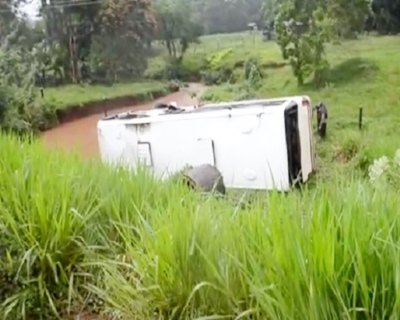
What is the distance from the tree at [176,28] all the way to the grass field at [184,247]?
686 cm

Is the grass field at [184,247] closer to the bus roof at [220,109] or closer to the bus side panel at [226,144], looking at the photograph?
the bus side panel at [226,144]

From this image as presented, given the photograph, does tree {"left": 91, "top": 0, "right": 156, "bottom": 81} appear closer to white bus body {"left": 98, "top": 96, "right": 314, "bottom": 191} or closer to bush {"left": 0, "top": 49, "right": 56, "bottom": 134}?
bush {"left": 0, "top": 49, "right": 56, "bottom": 134}

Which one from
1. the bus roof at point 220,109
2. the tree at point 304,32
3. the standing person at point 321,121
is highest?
the tree at point 304,32

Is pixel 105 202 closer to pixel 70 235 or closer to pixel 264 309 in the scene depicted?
pixel 70 235

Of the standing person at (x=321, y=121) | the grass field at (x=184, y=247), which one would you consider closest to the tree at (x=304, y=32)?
the standing person at (x=321, y=121)

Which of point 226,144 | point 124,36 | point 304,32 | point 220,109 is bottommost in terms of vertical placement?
point 226,144

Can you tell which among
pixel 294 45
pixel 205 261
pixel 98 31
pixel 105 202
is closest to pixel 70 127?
pixel 98 31

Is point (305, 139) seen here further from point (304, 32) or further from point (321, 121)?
point (304, 32)

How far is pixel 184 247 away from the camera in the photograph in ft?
3.38

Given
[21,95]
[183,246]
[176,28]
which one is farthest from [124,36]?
[183,246]

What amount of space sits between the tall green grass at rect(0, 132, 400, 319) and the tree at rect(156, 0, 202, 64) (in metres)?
7.02

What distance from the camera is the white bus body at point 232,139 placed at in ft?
15.6

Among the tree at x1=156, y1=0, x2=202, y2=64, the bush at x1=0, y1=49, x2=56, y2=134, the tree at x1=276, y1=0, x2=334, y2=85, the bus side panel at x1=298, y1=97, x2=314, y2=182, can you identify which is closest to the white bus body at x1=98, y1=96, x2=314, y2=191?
the bus side panel at x1=298, y1=97, x2=314, y2=182

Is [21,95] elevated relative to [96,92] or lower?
elevated
